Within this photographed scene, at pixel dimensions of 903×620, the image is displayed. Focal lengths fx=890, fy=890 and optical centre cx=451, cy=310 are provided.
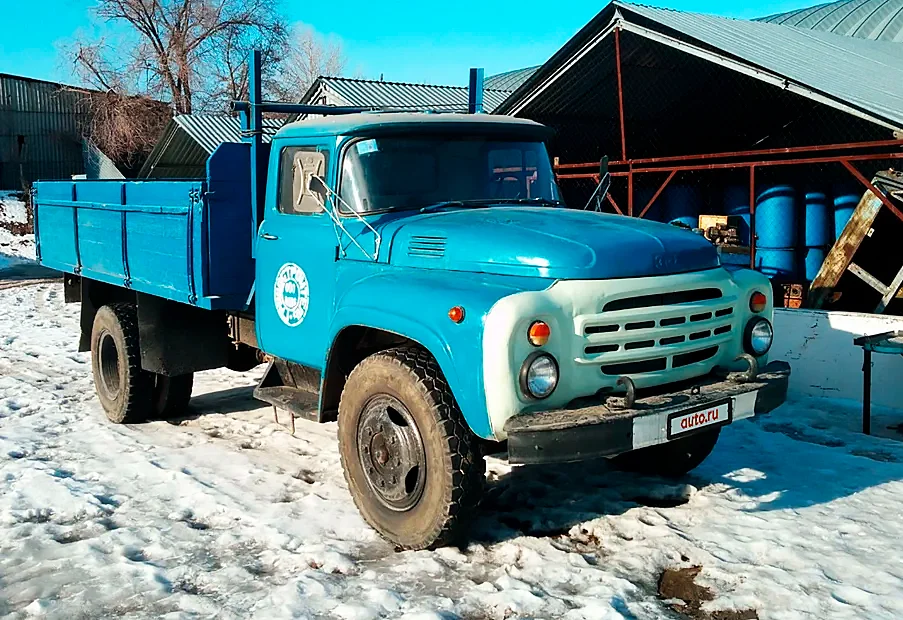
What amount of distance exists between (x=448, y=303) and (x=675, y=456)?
2.17 m

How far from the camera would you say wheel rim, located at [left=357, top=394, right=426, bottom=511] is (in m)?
4.35

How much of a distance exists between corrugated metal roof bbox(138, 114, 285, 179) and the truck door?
1588 centimetres

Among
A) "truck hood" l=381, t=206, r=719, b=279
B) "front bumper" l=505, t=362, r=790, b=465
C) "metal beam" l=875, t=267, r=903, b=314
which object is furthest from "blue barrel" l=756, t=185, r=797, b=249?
"front bumper" l=505, t=362, r=790, b=465

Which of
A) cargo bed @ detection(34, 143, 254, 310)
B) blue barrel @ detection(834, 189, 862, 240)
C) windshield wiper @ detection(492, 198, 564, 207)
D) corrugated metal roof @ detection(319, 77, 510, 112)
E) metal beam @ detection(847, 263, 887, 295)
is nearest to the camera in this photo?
windshield wiper @ detection(492, 198, 564, 207)

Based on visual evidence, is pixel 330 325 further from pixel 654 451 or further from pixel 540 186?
Result: pixel 654 451

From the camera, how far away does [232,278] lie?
19.6 ft

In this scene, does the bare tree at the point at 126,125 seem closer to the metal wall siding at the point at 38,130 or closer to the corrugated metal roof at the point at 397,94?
the metal wall siding at the point at 38,130

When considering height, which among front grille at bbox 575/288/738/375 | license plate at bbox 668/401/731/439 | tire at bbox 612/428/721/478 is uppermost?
front grille at bbox 575/288/738/375

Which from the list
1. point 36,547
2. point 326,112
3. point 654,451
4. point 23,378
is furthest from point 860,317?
point 23,378

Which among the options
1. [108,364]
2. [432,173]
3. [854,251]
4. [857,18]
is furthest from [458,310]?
[857,18]

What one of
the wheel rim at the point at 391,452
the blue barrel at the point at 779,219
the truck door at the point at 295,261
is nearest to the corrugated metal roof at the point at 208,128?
the blue barrel at the point at 779,219

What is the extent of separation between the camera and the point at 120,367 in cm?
700

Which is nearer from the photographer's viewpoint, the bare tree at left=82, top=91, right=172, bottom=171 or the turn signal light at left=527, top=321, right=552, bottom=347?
the turn signal light at left=527, top=321, right=552, bottom=347

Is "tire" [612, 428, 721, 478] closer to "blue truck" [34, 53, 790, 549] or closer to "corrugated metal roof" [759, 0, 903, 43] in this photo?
"blue truck" [34, 53, 790, 549]
